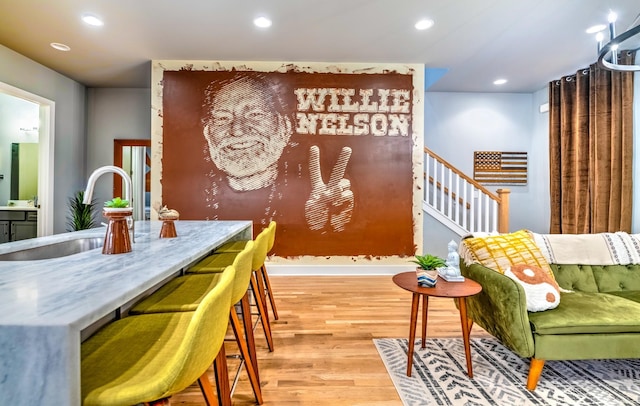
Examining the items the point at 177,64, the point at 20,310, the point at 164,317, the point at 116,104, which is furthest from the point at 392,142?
the point at 116,104

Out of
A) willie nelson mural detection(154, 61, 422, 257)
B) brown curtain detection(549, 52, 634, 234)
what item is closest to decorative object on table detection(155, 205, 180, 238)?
willie nelson mural detection(154, 61, 422, 257)

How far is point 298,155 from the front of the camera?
4551 mm

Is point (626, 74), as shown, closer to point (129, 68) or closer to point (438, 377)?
point (438, 377)

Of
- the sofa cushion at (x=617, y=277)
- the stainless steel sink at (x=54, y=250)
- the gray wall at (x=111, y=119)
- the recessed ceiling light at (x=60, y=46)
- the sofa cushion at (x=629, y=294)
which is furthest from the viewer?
the gray wall at (x=111, y=119)

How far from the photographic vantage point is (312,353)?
7.57ft

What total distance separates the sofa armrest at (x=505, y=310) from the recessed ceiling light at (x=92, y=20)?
427 cm

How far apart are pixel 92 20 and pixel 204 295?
3503mm

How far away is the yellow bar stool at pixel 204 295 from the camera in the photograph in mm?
1337

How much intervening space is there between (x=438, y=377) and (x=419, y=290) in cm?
57

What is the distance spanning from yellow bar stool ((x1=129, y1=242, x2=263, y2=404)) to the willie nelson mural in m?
2.74

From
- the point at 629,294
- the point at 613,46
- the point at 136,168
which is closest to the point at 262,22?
the point at 613,46

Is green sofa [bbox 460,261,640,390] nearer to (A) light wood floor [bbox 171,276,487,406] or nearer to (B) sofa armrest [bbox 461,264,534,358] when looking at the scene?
(B) sofa armrest [bbox 461,264,534,358]

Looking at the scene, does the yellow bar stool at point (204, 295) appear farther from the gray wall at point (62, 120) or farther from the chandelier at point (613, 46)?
the gray wall at point (62, 120)

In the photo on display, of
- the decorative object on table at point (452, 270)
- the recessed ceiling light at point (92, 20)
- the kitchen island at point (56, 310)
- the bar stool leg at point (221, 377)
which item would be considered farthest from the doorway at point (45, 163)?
the decorative object on table at point (452, 270)
